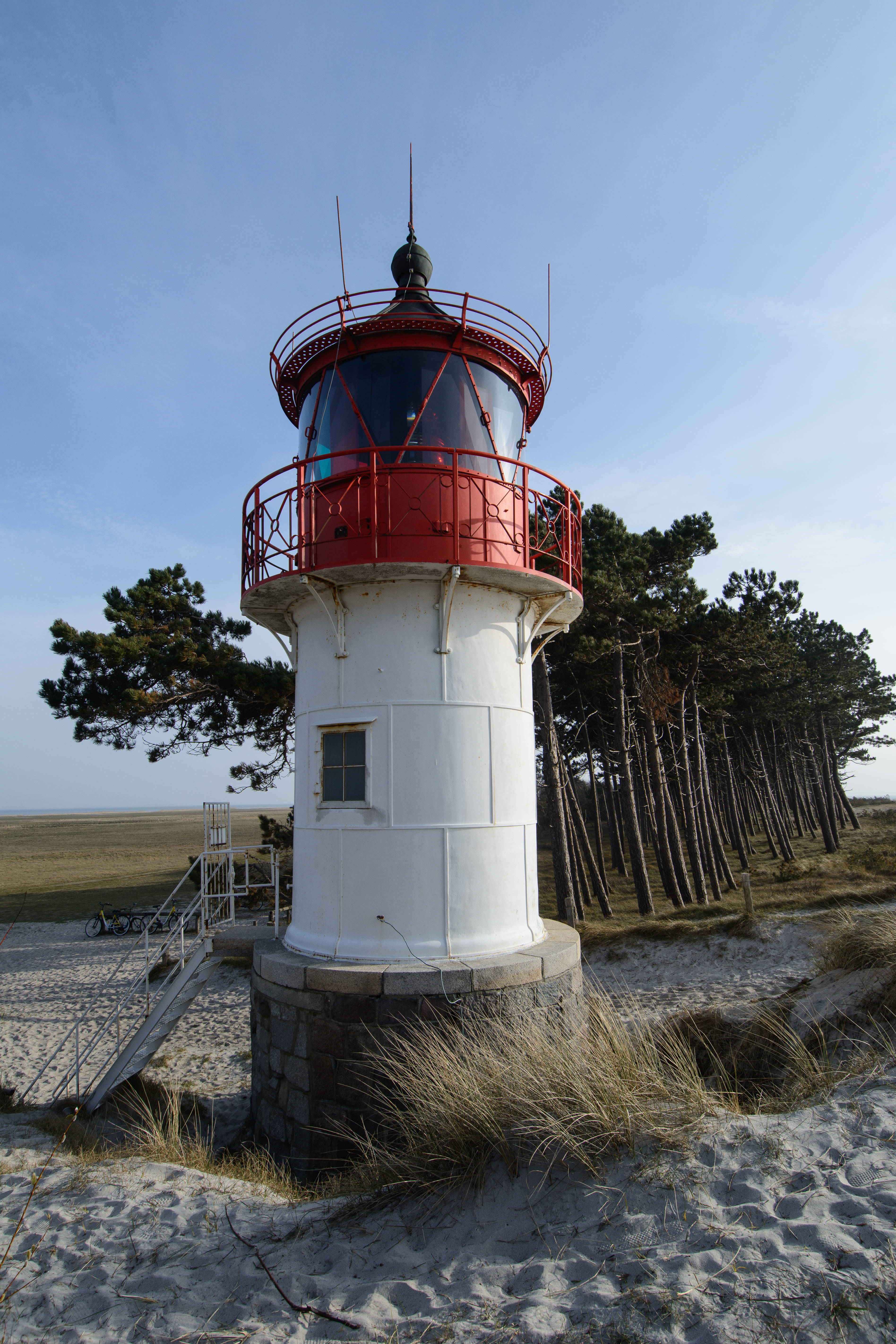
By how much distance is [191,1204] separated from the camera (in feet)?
16.5

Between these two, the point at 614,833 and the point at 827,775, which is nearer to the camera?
the point at 614,833

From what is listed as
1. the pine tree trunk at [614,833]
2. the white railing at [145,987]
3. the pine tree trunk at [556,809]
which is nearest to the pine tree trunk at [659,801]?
the pine tree trunk at [556,809]

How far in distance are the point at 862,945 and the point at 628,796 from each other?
44.6 feet

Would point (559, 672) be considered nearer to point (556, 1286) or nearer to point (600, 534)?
point (600, 534)

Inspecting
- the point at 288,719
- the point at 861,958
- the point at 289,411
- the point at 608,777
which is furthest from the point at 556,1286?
the point at 608,777

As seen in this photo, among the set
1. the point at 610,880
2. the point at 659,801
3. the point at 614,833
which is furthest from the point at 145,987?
the point at 614,833

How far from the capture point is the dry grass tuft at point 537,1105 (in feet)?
14.2

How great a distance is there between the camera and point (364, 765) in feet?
25.4

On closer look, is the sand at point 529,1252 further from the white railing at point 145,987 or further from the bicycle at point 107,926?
the bicycle at point 107,926

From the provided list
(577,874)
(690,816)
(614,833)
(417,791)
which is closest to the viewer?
(417,791)

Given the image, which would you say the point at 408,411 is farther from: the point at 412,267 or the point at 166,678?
the point at 166,678

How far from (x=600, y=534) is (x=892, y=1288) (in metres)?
17.1

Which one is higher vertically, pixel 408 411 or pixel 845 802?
pixel 408 411

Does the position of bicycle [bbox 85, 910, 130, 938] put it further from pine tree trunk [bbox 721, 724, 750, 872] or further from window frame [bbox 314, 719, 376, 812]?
pine tree trunk [bbox 721, 724, 750, 872]
